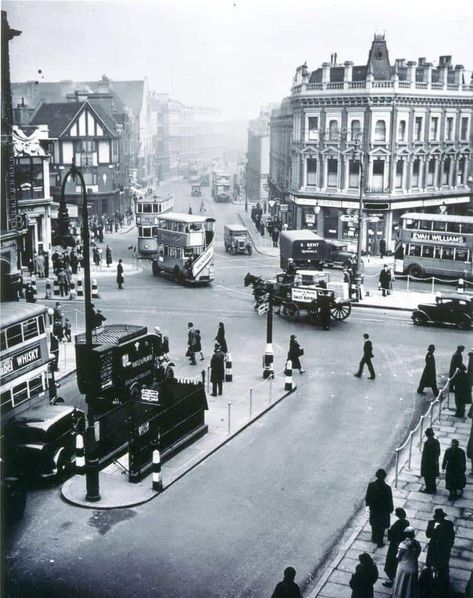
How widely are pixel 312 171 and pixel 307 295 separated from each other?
26.7 meters

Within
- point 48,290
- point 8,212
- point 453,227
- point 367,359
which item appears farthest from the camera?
point 453,227

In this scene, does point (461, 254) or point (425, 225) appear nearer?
point (461, 254)

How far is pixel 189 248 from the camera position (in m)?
42.4

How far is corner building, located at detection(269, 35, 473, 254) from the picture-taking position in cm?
5419

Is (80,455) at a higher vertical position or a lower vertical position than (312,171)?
lower

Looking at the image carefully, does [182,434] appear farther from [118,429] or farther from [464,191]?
[464,191]

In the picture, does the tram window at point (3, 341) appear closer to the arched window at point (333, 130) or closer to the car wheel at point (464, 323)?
the car wheel at point (464, 323)

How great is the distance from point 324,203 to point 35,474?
4302cm

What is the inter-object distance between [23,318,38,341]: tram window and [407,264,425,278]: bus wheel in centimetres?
2940

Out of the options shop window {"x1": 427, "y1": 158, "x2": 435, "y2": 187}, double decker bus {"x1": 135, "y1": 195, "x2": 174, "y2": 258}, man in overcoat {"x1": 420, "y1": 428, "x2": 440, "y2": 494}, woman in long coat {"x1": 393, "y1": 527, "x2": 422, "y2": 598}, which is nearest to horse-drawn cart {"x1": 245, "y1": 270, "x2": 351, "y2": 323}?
man in overcoat {"x1": 420, "y1": 428, "x2": 440, "y2": 494}

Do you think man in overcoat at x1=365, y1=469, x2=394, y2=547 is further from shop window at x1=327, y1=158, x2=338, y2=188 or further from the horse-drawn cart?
→ shop window at x1=327, y1=158, x2=338, y2=188

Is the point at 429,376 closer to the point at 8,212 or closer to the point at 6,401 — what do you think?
the point at 6,401

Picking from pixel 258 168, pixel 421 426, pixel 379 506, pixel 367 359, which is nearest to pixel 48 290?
pixel 367 359

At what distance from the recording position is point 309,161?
57781mm
